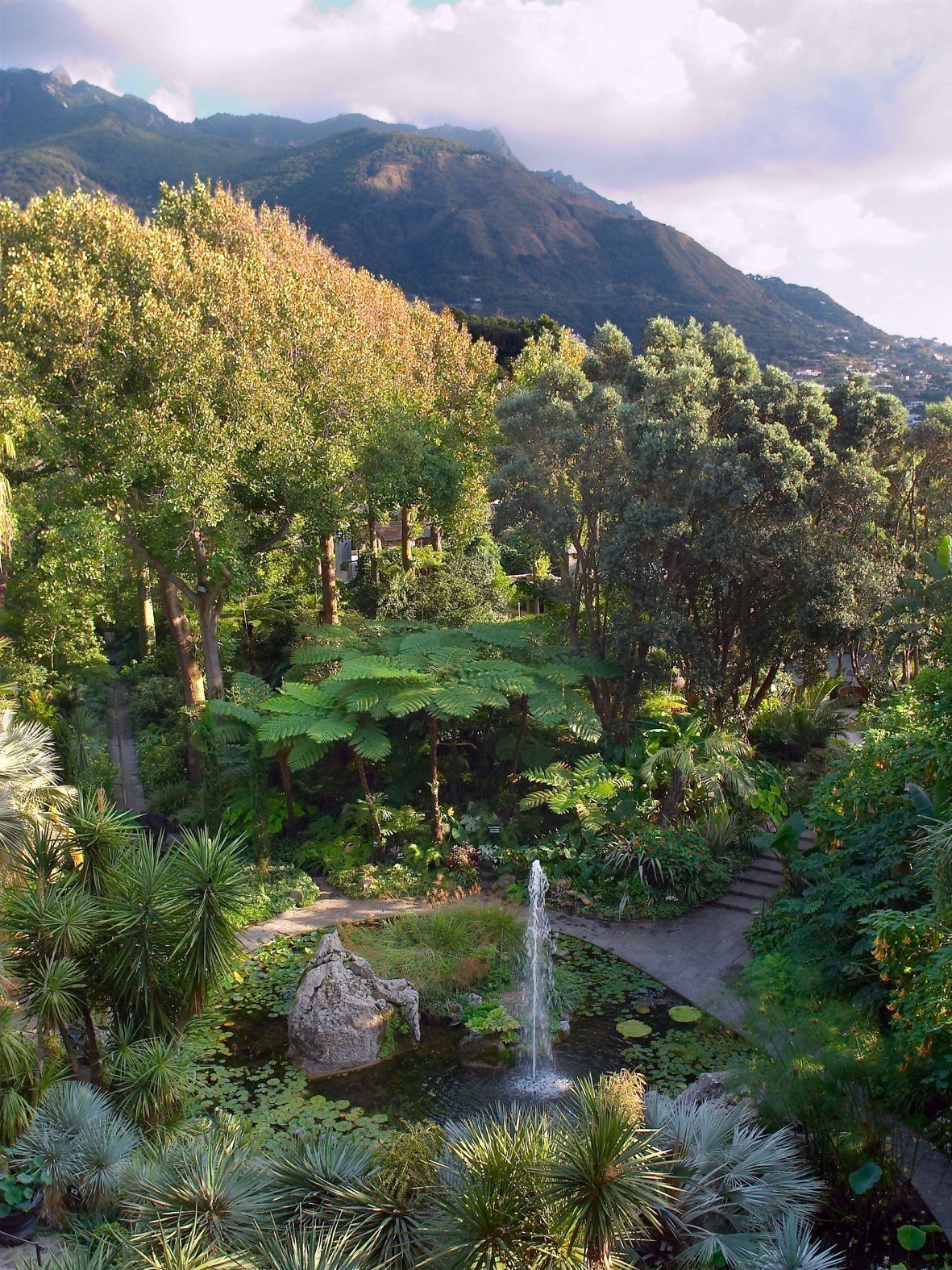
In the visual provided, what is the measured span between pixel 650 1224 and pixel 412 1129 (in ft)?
5.42

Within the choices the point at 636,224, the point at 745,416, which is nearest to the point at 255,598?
the point at 745,416

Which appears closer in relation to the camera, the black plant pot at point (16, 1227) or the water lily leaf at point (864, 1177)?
the water lily leaf at point (864, 1177)

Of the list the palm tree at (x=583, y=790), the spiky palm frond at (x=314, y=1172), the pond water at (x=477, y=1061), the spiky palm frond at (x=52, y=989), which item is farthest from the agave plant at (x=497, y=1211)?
the palm tree at (x=583, y=790)

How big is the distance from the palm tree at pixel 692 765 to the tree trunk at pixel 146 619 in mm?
13364

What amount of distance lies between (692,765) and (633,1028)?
370 cm

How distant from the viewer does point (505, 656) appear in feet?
47.0

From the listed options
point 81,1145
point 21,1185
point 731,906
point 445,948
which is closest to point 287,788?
point 445,948

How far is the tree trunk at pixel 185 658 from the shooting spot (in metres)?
15.9

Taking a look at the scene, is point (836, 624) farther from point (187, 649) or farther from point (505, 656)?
point (187, 649)

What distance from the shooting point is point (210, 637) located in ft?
51.1

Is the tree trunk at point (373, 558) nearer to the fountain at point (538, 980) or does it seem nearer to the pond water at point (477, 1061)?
the fountain at point (538, 980)

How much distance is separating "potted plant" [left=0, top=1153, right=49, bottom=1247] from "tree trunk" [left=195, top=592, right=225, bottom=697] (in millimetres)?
9525

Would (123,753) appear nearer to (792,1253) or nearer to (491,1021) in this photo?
(491,1021)

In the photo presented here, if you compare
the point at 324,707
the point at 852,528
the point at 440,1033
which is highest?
the point at 852,528
